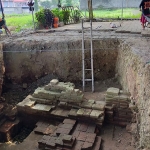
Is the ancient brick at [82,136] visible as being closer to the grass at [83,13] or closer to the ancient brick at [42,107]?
the ancient brick at [42,107]

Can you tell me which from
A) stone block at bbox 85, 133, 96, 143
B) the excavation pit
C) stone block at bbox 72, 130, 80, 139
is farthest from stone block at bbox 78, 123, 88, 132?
the excavation pit

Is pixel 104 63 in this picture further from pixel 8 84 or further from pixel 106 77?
pixel 8 84

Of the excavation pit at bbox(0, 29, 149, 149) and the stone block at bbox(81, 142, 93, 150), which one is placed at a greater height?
the excavation pit at bbox(0, 29, 149, 149)

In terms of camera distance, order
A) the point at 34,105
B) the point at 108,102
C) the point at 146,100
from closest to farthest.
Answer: the point at 146,100 < the point at 108,102 < the point at 34,105

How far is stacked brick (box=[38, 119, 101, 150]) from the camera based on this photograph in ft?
15.5

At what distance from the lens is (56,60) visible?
7.66 metres

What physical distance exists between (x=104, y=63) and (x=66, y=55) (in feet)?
4.66

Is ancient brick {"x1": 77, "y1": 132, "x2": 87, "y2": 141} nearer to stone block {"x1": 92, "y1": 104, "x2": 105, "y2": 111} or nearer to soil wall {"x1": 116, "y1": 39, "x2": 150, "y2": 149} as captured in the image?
stone block {"x1": 92, "y1": 104, "x2": 105, "y2": 111}

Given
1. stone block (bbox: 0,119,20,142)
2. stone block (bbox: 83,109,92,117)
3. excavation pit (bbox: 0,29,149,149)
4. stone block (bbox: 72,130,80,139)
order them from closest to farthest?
stone block (bbox: 72,130,80,139) → stone block (bbox: 83,109,92,117) → stone block (bbox: 0,119,20,142) → excavation pit (bbox: 0,29,149,149)

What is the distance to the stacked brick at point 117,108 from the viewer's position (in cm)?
554

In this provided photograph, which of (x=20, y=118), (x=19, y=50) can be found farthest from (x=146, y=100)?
(x=19, y=50)

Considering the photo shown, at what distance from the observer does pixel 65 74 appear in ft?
25.2

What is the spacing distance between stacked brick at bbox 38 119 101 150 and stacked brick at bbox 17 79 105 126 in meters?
0.31

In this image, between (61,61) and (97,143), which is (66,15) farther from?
(97,143)
